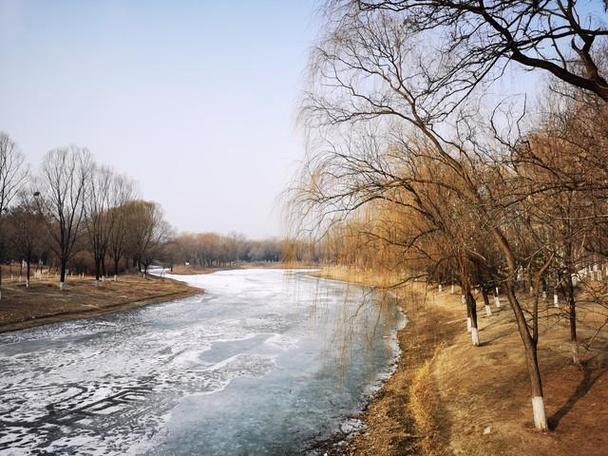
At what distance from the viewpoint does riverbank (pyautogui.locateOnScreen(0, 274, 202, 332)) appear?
23344 millimetres

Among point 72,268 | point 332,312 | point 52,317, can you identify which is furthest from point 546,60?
point 72,268

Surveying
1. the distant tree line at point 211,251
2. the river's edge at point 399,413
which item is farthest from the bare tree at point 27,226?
the distant tree line at point 211,251

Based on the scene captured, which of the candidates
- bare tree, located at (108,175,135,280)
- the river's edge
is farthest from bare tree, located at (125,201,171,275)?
the river's edge

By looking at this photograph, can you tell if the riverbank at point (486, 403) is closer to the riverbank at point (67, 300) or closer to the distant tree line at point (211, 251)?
the riverbank at point (67, 300)

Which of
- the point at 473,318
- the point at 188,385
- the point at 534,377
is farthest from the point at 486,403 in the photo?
the point at 188,385

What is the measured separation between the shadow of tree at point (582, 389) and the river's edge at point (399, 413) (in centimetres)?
197

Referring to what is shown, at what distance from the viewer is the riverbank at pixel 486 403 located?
7004 millimetres

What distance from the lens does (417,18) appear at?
4.05m

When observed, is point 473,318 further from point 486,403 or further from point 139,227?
point 139,227

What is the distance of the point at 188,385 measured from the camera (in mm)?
12508

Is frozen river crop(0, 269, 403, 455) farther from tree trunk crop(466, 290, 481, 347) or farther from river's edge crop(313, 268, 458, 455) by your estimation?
tree trunk crop(466, 290, 481, 347)

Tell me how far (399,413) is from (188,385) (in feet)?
20.4

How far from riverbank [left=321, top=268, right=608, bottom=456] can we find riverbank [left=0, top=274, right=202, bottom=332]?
19.4m

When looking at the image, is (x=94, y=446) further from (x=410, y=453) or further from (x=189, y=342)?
(x=189, y=342)
